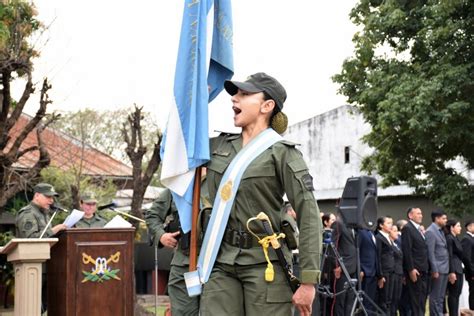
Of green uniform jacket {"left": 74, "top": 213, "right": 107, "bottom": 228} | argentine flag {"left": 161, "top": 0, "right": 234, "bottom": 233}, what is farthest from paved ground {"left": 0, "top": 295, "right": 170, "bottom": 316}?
argentine flag {"left": 161, "top": 0, "right": 234, "bottom": 233}

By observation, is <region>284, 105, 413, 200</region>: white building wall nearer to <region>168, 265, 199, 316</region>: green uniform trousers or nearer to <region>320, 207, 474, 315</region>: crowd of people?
<region>320, 207, 474, 315</region>: crowd of people

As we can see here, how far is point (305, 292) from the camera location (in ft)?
13.8

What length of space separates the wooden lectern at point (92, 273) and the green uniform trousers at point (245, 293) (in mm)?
4266

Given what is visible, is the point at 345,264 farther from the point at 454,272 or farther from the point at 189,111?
the point at 189,111

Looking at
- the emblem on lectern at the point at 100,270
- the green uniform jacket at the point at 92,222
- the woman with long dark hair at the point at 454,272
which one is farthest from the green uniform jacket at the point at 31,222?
the woman with long dark hair at the point at 454,272

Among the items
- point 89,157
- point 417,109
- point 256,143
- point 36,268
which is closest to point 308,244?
point 256,143

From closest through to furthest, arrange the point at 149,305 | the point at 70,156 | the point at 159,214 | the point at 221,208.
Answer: the point at 221,208 → the point at 159,214 → the point at 149,305 → the point at 70,156

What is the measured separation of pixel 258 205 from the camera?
444 centimetres

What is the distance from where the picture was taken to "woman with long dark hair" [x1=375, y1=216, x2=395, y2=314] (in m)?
12.8

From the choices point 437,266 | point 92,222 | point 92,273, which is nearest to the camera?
point 92,273

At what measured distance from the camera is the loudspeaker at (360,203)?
9.66 metres

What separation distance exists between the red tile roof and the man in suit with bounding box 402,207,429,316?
10353 mm

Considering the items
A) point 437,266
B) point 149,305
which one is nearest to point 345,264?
point 437,266

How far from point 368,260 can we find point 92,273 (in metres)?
5.61
